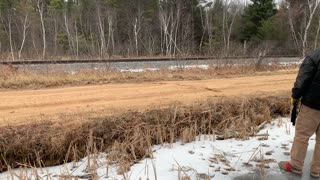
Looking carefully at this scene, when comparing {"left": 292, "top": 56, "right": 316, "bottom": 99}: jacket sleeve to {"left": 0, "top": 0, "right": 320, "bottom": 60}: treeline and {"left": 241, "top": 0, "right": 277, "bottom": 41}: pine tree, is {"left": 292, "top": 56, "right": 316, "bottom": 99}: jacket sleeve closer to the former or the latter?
{"left": 0, "top": 0, "right": 320, "bottom": 60}: treeline

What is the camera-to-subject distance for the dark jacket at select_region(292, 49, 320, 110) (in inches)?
195

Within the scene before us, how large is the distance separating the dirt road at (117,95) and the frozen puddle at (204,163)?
6.18 ft

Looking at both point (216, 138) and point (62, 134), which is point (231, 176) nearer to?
point (216, 138)

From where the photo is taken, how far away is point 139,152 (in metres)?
6.12

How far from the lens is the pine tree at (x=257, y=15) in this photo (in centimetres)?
4456

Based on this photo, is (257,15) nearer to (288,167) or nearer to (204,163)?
(288,167)

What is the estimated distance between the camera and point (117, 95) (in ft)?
32.3

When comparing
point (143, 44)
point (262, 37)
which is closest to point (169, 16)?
point (143, 44)

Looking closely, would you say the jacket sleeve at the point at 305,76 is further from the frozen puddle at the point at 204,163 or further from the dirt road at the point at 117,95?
the dirt road at the point at 117,95

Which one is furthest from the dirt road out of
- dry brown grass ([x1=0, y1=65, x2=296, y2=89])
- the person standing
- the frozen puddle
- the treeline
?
the treeline

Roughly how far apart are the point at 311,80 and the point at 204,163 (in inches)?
85.4

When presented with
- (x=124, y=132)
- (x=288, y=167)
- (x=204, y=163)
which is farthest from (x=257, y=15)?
(x=204, y=163)

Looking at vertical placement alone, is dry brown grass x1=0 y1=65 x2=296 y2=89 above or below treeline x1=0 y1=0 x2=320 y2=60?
below

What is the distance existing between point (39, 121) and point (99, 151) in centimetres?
150
